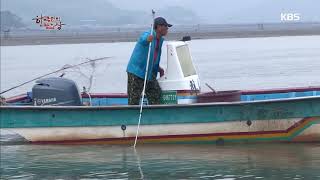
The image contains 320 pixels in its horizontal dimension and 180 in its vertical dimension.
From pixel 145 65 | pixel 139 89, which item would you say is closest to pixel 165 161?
pixel 139 89

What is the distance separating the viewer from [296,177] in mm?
12039

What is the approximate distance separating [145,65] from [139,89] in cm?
45

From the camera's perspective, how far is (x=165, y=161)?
1362 centimetres

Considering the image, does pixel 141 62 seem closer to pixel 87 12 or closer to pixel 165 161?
pixel 165 161

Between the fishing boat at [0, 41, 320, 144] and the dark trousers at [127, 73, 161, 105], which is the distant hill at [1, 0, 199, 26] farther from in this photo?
the dark trousers at [127, 73, 161, 105]

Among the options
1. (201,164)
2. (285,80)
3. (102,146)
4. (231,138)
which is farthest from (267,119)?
(285,80)

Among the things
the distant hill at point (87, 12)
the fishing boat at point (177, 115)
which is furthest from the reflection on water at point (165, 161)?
the distant hill at point (87, 12)

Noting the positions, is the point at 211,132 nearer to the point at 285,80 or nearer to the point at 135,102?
the point at 135,102

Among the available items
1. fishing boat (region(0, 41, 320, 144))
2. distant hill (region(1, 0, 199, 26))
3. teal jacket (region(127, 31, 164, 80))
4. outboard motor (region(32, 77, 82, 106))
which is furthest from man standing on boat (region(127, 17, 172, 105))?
distant hill (region(1, 0, 199, 26))

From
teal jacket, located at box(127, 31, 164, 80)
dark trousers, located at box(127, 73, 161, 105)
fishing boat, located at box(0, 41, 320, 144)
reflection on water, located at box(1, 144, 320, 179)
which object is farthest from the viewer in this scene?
dark trousers, located at box(127, 73, 161, 105)

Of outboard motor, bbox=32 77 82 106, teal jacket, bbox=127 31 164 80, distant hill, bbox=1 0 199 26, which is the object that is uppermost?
distant hill, bbox=1 0 199 26

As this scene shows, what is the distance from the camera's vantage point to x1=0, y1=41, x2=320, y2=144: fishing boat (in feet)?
46.1

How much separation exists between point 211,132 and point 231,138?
0.37m

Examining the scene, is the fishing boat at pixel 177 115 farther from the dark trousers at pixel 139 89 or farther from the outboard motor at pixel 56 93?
the dark trousers at pixel 139 89
